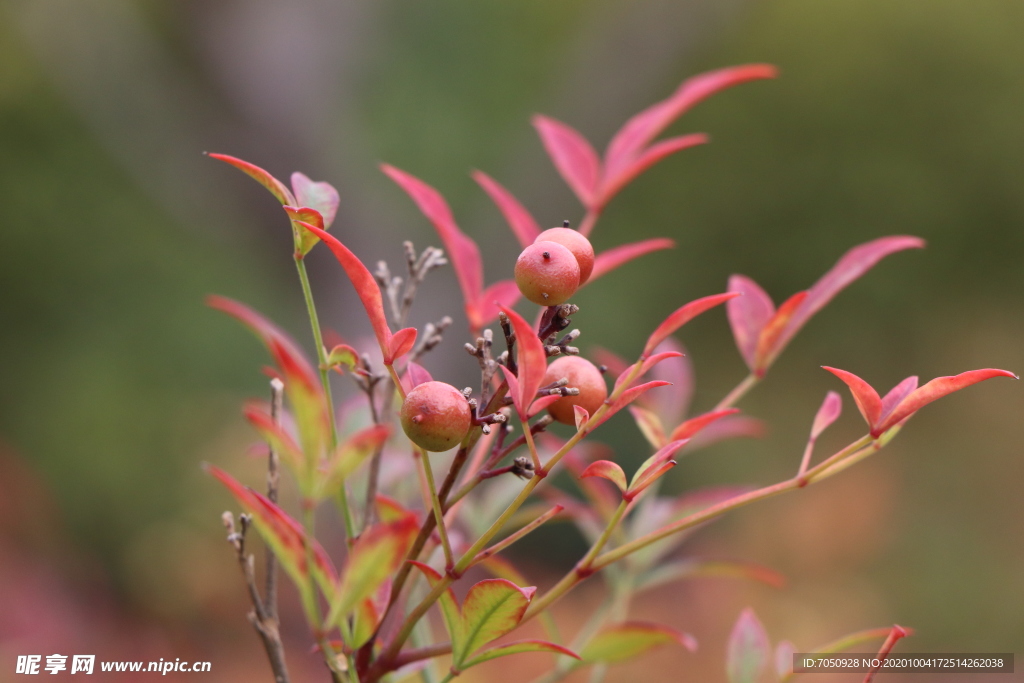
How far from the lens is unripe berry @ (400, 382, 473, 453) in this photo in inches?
7.3

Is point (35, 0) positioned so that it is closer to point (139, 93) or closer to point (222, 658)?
point (139, 93)

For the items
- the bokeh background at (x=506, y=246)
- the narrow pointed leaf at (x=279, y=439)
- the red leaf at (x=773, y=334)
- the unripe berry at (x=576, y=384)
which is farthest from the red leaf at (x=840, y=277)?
the bokeh background at (x=506, y=246)

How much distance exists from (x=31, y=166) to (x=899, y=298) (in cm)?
317

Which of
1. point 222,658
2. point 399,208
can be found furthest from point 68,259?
point 222,658

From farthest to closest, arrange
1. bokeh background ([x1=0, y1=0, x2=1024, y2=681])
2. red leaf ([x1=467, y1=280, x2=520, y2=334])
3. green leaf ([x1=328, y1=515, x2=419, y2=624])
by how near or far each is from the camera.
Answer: bokeh background ([x1=0, y1=0, x2=1024, y2=681]) < red leaf ([x1=467, y1=280, x2=520, y2=334]) < green leaf ([x1=328, y1=515, x2=419, y2=624])

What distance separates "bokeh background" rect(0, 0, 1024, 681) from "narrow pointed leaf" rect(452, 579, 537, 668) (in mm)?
1252

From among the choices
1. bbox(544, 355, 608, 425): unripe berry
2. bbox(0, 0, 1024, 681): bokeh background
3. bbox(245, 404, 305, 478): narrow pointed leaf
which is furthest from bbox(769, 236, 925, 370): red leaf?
bbox(0, 0, 1024, 681): bokeh background

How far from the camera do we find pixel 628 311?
262cm

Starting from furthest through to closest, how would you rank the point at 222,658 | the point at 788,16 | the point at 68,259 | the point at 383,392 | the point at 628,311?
the point at 788,16, the point at 628,311, the point at 68,259, the point at 222,658, the point at 383,392

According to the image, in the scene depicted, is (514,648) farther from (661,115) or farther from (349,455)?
(661,115)

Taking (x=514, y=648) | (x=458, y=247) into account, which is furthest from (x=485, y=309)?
(x=514, y=648)

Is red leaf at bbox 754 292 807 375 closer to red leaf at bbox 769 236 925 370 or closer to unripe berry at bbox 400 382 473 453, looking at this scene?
red leaf at bbox 769 236 925 370

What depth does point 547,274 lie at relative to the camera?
0.65 ft

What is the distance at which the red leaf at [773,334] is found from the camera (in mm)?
289
